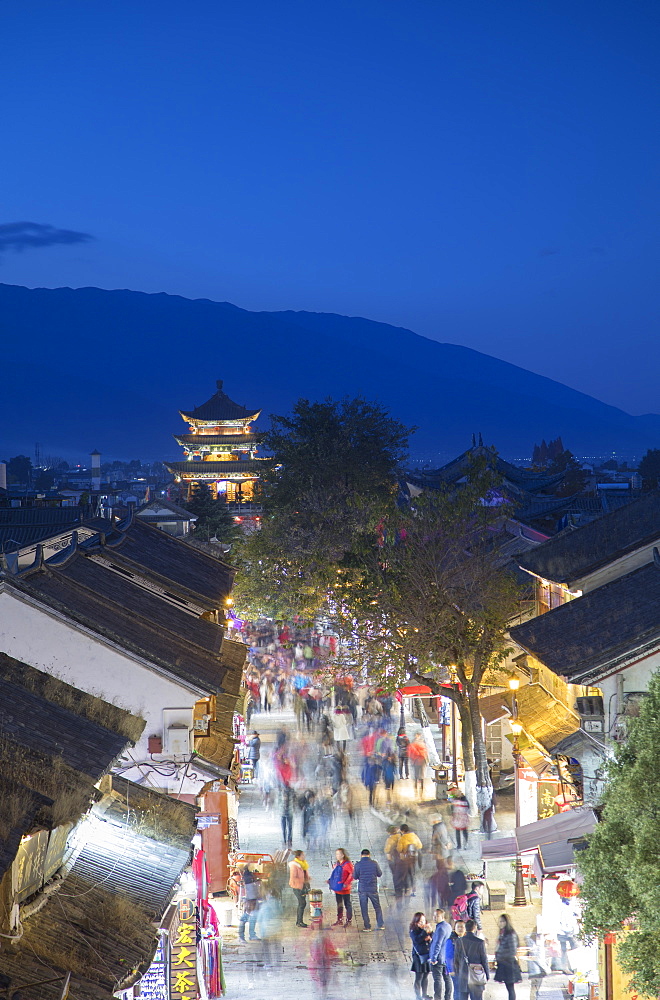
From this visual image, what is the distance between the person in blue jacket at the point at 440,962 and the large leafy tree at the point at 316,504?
1521 cm

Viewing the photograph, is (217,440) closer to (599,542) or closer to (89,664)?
(599,542)

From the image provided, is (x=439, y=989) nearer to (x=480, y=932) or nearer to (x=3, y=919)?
(x=480, y=932)

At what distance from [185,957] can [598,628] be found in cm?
886

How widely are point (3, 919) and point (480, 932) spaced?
9801 mm

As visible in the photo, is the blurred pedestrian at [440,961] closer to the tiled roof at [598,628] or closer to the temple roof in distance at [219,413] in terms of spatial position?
A: the tiled roof at [598,628]

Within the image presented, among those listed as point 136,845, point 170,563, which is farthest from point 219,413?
point 136,845

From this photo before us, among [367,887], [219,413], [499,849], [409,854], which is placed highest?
[219,413]

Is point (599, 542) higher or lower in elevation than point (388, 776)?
higher

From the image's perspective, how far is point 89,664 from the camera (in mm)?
15570

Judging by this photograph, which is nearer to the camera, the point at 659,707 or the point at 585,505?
the point at 659,707

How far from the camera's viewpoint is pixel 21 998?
22.2 feet

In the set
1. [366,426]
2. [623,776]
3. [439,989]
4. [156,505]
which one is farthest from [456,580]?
[366,426]

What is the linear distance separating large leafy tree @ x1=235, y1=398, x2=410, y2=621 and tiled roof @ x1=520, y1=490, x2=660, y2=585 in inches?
242

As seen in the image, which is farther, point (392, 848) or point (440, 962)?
point (392, 848)
